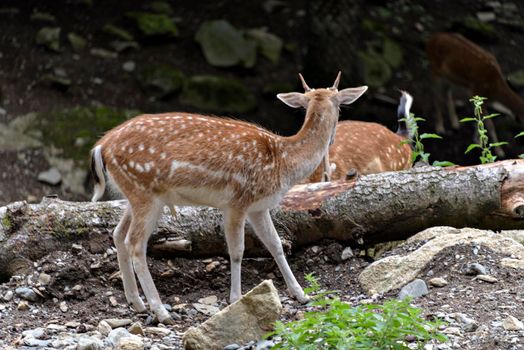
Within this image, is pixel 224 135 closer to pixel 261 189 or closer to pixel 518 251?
pixel 261 189

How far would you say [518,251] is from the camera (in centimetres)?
649

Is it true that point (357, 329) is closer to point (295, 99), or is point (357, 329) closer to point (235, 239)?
point (235, 239)

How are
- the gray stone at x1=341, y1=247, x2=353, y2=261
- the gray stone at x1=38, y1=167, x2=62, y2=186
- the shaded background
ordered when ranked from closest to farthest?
1. the gray stone at x1=341, y1=247, x2=353, y2=261
2. the gray stone at x1=38, y1=167, x2=62, y2=186
3. the shaded background

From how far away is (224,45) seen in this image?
14211 millimetres

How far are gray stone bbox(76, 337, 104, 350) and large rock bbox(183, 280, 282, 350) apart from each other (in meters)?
0.46

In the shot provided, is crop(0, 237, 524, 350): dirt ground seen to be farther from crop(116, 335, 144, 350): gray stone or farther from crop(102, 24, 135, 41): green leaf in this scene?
crop(102, 24, 135, 41): green leaf

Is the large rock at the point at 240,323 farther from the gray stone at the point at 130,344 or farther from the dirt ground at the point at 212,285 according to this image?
the dirt ground at the point at 212,285

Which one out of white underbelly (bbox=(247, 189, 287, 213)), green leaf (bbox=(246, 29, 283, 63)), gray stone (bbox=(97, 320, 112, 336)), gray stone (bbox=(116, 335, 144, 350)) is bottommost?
green leaf (bbox=(246, 29, 283, 63))

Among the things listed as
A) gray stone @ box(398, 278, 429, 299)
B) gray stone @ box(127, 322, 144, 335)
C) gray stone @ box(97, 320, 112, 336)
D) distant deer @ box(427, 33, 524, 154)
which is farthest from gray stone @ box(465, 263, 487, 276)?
distant deer @ box(427, 33, 524, 154)

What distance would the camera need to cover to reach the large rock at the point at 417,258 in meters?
6.38

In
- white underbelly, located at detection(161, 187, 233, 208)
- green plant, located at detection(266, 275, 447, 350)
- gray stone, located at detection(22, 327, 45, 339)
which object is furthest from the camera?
white underbelly, located at detection(161, 187, 233, 208)

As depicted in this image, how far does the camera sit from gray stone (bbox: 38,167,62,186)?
11891 mm

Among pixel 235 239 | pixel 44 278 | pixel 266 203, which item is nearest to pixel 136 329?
pixel 235 239

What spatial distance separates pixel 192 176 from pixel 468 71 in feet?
28.0
